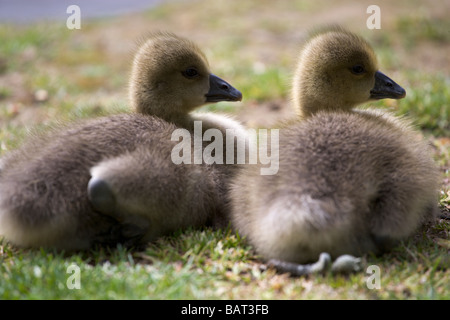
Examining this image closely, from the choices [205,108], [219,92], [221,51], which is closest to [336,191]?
[219,92]

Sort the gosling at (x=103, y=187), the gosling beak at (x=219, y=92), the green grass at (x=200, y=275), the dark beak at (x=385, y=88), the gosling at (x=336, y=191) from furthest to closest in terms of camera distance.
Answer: the gosling beak at (x=219, y=92), the dark beak at (x=385, y=88), the gosling at (x=103, y=187), the gosling at (x=336, y=191), the green grass at (x=200, y=275)

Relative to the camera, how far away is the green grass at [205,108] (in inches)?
113

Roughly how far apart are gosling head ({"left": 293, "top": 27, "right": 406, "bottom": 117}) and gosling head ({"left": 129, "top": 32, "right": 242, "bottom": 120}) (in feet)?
1.91

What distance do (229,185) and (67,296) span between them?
128 cm

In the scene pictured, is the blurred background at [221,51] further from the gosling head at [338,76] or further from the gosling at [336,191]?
the gosling at [336,191]

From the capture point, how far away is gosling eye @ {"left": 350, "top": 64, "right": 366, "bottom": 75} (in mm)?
3914

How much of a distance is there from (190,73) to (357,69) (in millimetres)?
1172

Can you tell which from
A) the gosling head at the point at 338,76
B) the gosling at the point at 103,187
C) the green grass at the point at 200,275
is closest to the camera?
the green grass at the point at 200,275

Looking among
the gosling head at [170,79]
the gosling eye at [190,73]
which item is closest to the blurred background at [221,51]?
the gosling head at [170,79]

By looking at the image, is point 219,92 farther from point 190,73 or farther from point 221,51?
point 221,51

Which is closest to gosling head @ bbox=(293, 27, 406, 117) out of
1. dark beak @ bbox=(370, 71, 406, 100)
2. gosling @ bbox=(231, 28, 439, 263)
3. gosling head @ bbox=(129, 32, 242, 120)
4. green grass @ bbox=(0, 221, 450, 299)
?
dark beak @ bbox=(370, 71, 406, 100)

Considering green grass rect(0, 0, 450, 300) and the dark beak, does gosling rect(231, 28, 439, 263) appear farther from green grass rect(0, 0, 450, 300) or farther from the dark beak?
the dark beak

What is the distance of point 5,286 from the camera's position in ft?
9.27

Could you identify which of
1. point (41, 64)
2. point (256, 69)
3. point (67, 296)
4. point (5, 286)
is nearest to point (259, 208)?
point (67, 296)
